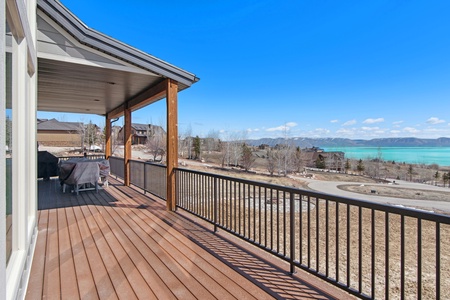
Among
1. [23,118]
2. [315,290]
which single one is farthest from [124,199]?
[315,290]

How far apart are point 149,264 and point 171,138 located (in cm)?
259

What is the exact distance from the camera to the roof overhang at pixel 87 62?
3.60 meters

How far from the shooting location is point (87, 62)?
392 centimetres

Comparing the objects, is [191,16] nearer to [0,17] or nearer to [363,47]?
[0,17]

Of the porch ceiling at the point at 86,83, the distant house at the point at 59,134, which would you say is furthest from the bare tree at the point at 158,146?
the porch ceiling at the point at 86,83

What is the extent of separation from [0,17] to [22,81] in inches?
55.2

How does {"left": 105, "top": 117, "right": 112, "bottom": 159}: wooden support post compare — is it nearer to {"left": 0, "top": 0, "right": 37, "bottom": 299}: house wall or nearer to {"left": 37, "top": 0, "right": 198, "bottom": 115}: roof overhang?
{"left": 37, "top": 0, "right": 198, "bottom": 115}: roof overhang

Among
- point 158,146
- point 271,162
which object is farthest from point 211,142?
point 271,162

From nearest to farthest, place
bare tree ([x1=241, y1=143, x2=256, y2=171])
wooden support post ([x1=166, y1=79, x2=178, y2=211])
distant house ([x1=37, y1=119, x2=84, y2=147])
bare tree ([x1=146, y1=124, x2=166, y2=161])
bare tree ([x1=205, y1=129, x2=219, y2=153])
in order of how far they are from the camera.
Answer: wooden support post ([x1=166, y1=79, x2=178, y2=211]) → bare tree ([x1=146, y1=124, x2=166, y2=161]) → bare tree ([x1=241, y1=143, x2=256, y2=171]) → distant house ([x1=37, y1=119, x2=84, y2=147]) → bare tree ([x1=205, y1=129, x2=219, y2=153])

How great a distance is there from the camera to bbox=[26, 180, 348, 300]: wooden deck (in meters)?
2.05

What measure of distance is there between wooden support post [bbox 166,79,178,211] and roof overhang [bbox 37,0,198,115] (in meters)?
A: 0.23

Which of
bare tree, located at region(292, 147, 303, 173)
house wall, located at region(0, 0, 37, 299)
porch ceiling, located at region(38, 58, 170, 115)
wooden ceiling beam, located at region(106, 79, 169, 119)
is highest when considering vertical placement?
porch ceiling, located at region(38, 58, 170, 115)

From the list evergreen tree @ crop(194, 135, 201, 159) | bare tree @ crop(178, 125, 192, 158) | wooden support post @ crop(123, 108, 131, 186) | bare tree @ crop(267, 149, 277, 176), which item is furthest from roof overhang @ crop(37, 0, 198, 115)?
bare tree @ crop(178, 125, 192, 158)

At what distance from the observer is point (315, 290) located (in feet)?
6.89
